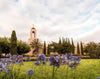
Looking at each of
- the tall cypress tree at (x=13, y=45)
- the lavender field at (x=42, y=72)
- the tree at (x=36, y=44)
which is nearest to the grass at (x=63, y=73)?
the lavender field at (x=42, y=72)

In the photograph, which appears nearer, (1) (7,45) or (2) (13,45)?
(2) (13,45)

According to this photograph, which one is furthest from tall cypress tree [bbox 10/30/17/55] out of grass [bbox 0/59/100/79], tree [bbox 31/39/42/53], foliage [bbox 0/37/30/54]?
tree [bbox 31/39/42/53]

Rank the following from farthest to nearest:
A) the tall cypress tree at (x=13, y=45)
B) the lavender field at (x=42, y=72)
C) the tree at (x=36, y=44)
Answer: the tree at (x=36, y=44)
the tall cypress tree at (x=13, y=45)
the lavender field at (x=42, y=72)

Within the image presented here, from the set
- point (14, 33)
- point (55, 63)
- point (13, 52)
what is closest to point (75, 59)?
point (55, 63)

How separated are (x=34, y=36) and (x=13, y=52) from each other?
18951 millimetres

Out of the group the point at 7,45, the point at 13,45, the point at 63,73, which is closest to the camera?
the point at 63,73

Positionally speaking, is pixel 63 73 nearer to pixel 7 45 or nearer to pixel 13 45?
pixel 13 45

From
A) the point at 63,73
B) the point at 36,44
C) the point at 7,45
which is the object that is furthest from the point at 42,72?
the point at 36,44

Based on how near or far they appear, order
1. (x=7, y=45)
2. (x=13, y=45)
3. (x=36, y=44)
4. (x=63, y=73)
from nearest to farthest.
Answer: (x=63, y=73), (x=13, y=45), (x=7, y=45), (x=36, y=44)

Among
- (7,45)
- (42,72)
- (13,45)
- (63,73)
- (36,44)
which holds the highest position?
(36,44)

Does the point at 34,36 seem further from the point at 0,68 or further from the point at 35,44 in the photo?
the point at 0,68

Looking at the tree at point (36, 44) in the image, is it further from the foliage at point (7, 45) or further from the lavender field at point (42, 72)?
the lavender field at point (42, 72)

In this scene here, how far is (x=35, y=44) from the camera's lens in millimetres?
35094

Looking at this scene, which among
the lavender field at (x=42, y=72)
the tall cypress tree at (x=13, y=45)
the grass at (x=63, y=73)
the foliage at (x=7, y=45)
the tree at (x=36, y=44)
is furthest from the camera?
the tree at (x=36, y=44)
